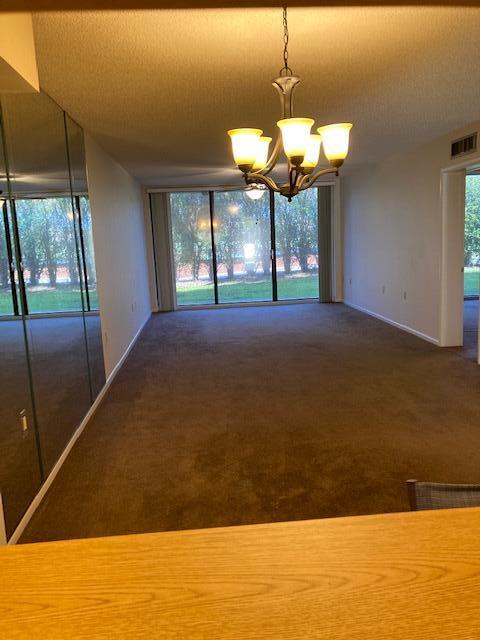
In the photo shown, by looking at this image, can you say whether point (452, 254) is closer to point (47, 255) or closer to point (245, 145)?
point (245, 145)

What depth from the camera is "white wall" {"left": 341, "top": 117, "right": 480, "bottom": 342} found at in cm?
588

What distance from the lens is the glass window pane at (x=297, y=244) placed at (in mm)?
9695

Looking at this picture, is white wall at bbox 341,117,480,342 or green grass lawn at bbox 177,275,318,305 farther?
green grass lawn at bbox 177,275,318,305

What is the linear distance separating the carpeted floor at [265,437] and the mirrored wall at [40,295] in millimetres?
273

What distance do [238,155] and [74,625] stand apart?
108 inches

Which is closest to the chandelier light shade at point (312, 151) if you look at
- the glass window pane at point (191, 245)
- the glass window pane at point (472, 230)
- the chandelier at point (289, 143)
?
the chandelier at point (289, 143)

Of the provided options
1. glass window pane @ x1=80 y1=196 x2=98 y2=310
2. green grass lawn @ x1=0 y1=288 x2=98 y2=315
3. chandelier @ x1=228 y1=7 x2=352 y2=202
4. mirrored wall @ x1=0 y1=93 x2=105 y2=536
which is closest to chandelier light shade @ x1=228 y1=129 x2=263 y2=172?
chandelier @ x1=228 y1=7 x2=352 y2=202

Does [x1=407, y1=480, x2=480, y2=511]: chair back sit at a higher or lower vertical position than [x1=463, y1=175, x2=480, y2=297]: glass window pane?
lower

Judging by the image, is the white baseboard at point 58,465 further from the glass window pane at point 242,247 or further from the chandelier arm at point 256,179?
the glass window pane at point 242,247

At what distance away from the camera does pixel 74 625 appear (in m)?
0.67

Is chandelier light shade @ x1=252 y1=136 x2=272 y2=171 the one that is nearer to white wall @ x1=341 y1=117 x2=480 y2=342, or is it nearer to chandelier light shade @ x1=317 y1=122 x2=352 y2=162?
chandelier light shade @ x1=317 y1=122 x2=352 y2=162

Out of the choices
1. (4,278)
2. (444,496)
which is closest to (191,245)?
(4,278)

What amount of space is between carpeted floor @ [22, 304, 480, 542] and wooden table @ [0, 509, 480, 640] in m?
1.75

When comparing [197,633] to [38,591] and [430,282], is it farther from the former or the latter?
[430,282]
